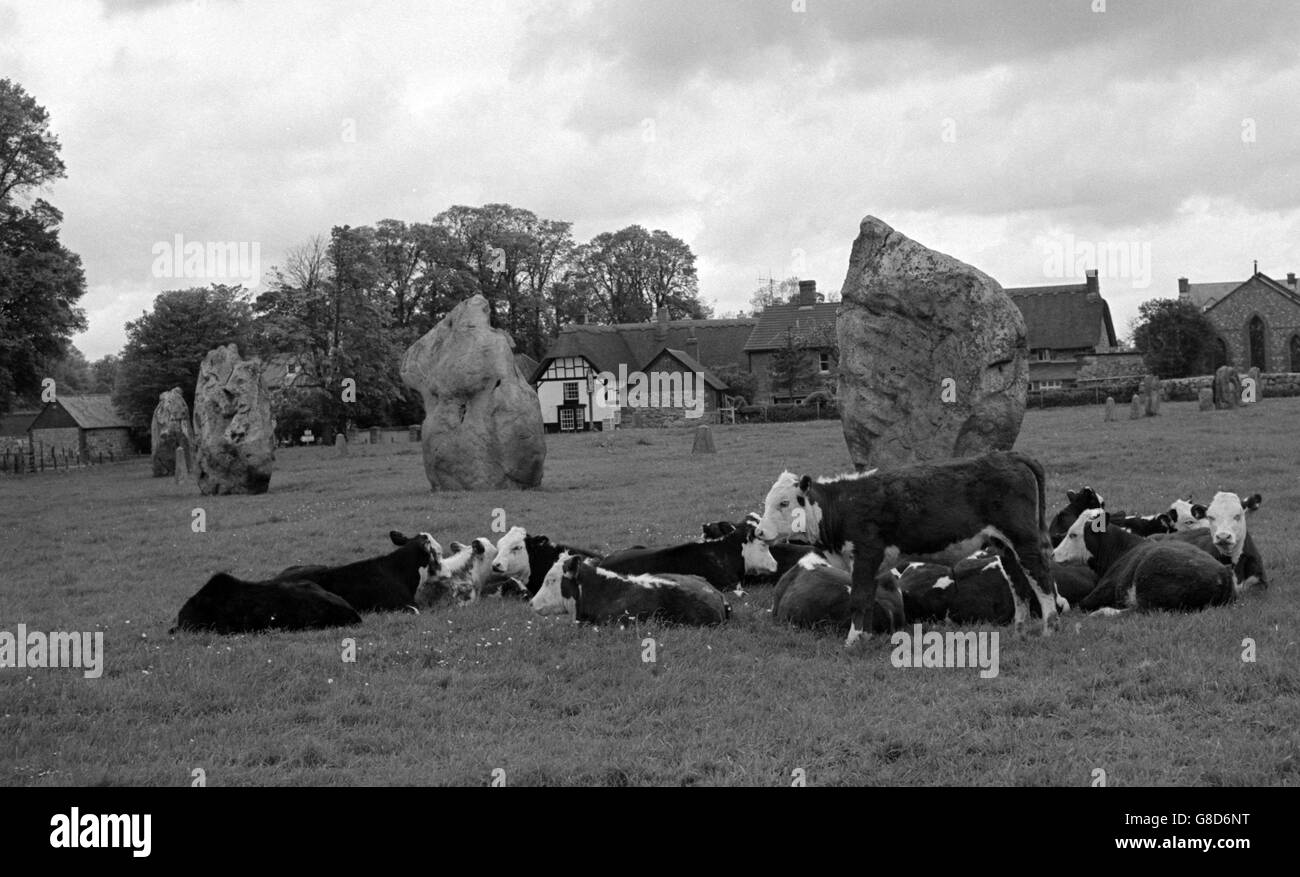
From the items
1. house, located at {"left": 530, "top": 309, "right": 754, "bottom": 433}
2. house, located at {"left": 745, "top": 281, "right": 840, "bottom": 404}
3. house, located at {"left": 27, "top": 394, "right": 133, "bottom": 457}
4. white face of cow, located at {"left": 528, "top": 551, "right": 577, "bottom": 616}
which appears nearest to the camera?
white face of cow, located at {"left": 528, "top": 551, "right": 577, "bottom": 616}

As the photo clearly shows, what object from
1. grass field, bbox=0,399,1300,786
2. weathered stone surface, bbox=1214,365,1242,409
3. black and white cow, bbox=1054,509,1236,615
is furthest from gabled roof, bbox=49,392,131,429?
black and white cow, bbox=1054,509,1236,615

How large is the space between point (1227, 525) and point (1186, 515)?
192 cm

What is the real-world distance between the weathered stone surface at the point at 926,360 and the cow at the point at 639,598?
7652 millimetres

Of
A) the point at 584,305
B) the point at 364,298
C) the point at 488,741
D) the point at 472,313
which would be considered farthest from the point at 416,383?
the point at 584,305

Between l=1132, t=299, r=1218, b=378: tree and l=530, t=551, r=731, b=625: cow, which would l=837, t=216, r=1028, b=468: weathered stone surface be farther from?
l=1132, t=299, r=1218, b=378: tree

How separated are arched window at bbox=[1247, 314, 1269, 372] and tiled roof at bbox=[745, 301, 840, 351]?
34685 millimetres

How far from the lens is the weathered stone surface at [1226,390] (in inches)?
1594

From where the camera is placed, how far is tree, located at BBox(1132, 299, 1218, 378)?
2842 inches

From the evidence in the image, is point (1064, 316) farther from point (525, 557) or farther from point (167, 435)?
point (525, 557)

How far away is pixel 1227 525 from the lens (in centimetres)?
1124

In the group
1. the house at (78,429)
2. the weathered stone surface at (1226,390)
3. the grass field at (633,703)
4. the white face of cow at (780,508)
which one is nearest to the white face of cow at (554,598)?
the grass field at (633,703)

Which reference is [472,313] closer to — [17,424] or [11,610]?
[11,610]

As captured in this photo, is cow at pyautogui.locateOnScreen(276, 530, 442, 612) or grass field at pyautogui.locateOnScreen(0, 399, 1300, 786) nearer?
grass field at pyautogui.locateOnScreen(0, 399, 1300, 786)

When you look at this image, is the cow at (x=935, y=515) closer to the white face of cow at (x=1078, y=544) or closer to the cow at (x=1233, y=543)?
the white face of cow at (x=1078, y=544)
